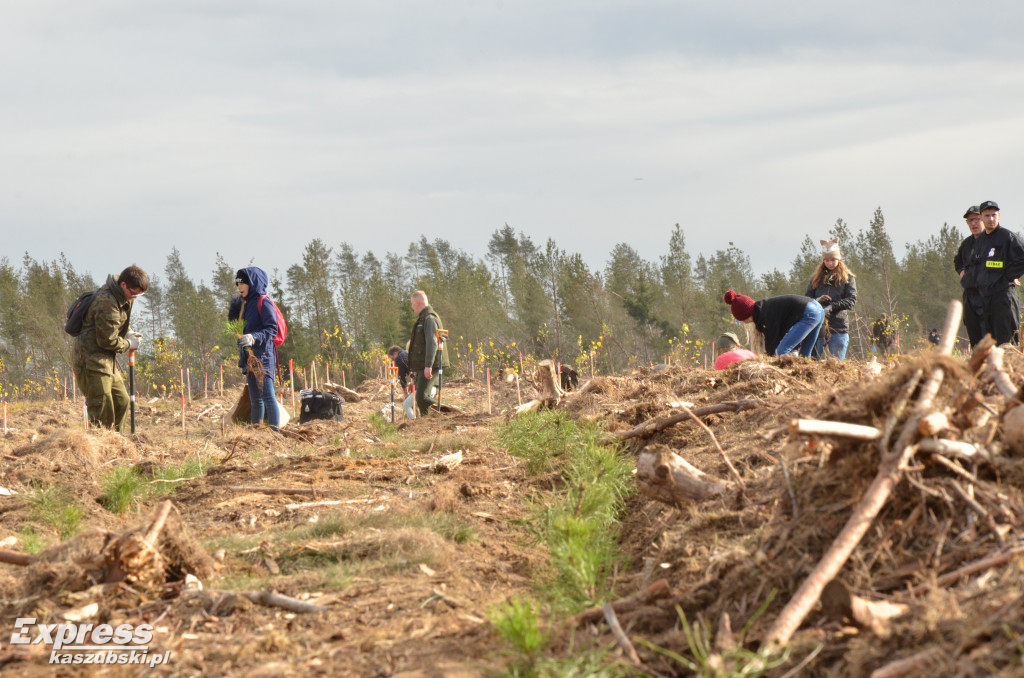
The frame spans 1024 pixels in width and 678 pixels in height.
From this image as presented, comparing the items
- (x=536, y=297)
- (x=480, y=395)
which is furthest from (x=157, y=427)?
(x=536, y=297)

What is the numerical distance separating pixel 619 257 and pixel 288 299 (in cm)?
2237

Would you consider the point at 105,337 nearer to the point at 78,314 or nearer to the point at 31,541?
the point at 78,314

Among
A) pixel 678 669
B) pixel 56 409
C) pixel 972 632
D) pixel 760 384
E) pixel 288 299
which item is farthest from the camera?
pixel 288 299

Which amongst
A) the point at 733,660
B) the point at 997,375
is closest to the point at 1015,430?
the point at 997,375

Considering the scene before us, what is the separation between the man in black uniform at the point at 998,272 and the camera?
847 cm

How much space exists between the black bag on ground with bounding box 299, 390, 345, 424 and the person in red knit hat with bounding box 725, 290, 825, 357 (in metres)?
6.32

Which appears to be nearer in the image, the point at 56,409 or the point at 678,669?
the point at 678,669

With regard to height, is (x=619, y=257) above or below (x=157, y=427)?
above

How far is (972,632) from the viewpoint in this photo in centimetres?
235

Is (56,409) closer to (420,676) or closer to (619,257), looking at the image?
(420,676)

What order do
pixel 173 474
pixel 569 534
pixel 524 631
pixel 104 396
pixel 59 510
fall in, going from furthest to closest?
pixel 104 396 → pixel 173 474 → pixel 59 510 → pixel 569 534 → pixel 524 631

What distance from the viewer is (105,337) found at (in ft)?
27.8

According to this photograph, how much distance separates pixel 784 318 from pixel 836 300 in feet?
2.96

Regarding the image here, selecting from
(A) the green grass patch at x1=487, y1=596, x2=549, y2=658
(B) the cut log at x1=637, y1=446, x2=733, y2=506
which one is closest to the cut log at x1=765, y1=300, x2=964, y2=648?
(A) the green grass patch at x1=487, y1=596, x2=549, y2=658
